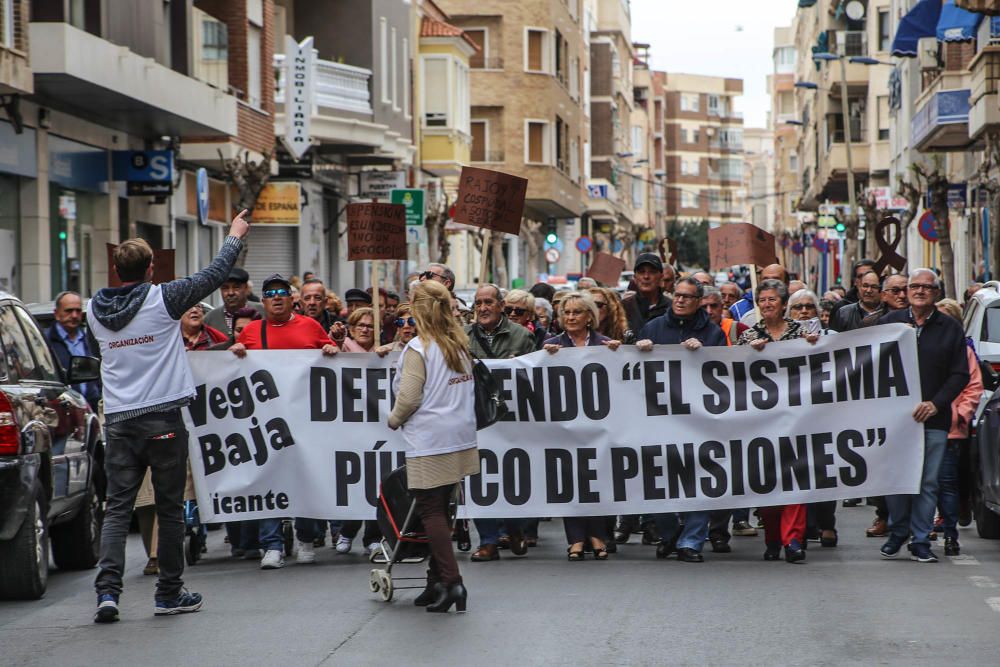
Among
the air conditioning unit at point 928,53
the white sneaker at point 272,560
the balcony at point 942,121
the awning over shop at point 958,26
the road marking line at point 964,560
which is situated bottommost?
the road marking line at point 964,560

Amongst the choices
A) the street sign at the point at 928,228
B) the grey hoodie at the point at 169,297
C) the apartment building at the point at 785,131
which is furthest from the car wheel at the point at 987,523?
the apartment building at the point at 785,131

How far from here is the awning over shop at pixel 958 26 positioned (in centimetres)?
2912

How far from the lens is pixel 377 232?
1538 cm

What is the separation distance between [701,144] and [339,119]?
134061 millimetres

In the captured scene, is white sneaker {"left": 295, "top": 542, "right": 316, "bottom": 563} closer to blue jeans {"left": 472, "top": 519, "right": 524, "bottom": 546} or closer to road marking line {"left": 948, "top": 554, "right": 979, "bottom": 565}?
blue jeans {"left": 472, "top": 519, "right": 524, "bottom": 546}

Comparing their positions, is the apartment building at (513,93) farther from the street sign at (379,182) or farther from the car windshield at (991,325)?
the car windshield at (991,325)

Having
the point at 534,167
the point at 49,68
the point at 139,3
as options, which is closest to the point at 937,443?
the point at 49,68

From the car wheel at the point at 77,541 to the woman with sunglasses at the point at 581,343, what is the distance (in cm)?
314

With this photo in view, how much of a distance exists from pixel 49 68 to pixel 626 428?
12503 millimetres

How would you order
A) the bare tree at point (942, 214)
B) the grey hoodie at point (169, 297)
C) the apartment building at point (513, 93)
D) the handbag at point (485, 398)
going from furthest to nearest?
the apartment building at point (513, 93) → the bare tree at point (942, 214) → the handbag at point (485, 398) → the grey hoodie at point (169, 297)

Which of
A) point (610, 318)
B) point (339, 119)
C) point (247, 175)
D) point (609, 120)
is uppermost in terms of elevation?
point (609, 120)

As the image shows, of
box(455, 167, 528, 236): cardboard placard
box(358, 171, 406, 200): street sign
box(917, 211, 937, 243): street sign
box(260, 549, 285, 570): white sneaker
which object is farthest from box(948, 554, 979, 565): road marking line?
box(358, 171, 406, 200): street sign

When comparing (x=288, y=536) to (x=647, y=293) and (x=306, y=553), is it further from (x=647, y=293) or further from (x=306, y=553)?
(x=647, y=293)

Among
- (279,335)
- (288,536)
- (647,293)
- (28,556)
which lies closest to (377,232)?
(647,293)
